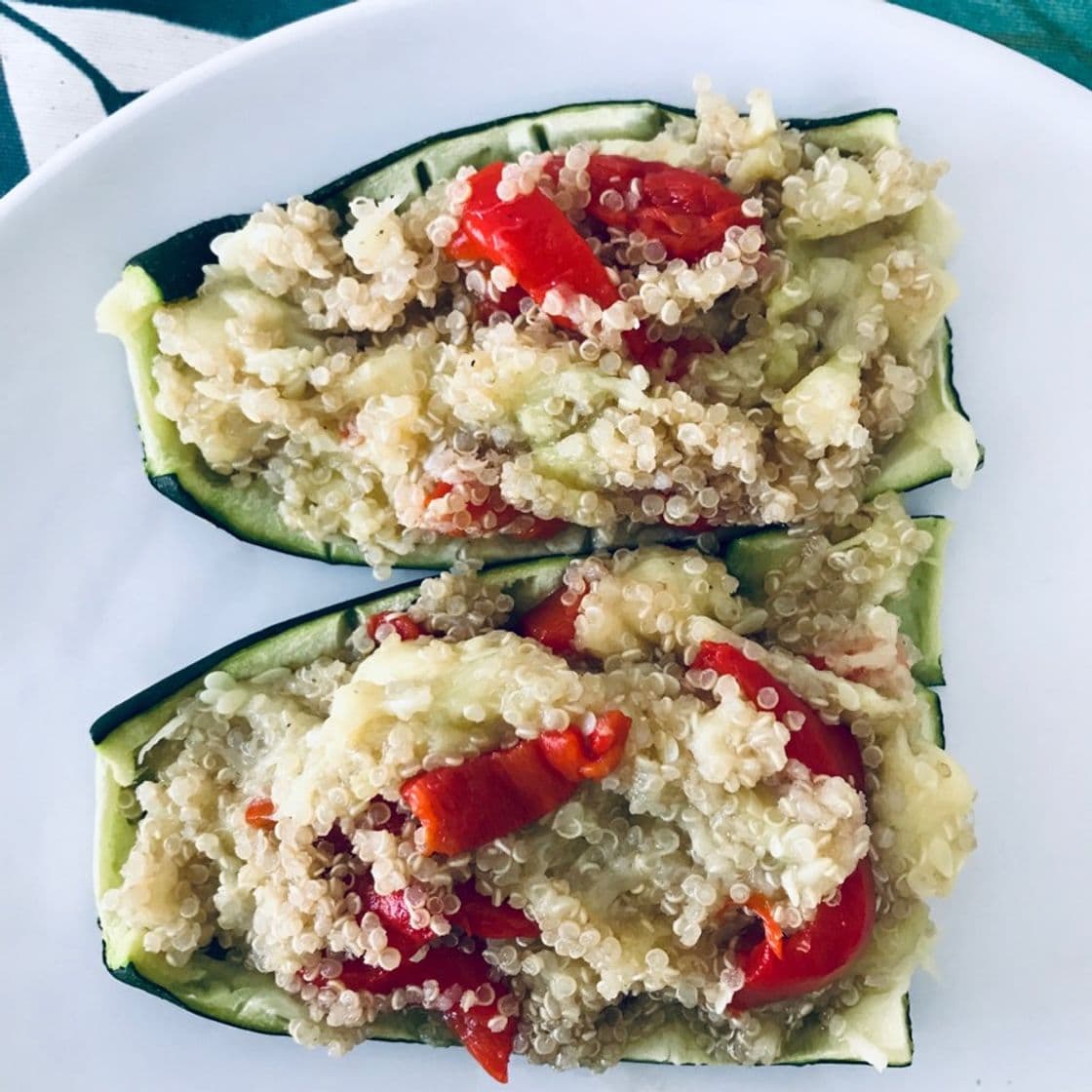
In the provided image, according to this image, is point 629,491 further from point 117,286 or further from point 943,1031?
point 943,1031

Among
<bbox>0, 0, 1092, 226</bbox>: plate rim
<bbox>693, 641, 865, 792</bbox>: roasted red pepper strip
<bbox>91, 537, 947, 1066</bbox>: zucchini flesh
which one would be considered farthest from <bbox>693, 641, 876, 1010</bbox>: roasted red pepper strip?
<bbox>0, 0, 1092, 226</bbox>: plate rim

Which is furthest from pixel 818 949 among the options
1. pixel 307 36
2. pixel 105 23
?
pixel 105 23

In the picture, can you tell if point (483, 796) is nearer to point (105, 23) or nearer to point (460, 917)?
point (460, 917)

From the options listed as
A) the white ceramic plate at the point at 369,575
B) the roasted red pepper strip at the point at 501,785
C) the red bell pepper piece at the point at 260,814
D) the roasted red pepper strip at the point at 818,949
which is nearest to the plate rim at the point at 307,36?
the white ceramic plate at the point at 369,575

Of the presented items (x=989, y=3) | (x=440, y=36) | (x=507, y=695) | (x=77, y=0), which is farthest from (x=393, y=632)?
(x=989, y=3)

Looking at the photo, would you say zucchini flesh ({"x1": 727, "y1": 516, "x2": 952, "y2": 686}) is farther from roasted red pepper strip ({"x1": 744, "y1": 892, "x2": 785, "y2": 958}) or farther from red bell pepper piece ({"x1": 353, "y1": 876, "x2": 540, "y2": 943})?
red bell pepper piece ({"x1": 353, "y1": 876, "x2": 540, "y2": 943})

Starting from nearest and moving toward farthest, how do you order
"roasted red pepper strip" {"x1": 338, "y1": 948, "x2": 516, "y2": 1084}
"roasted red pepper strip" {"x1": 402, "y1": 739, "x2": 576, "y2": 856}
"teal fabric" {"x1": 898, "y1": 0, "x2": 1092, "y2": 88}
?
"roasted red pepper strip" {"x1": 402, "y1": 739, "x2": 576, "y2": 856}, "roasted red pepper strip" {"x1": 338, "y1": 948, "x2": 516, "y2": 1084}, "teal fabric" {"x1": 898, "y1": 0, "x2": 1092, "y2": 88}

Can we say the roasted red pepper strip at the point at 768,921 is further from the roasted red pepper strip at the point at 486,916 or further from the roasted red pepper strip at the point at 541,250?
the roasted red pepper strip at the point at 541,250
